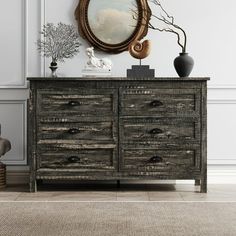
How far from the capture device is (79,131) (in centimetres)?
460

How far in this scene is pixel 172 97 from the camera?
15.0 ft

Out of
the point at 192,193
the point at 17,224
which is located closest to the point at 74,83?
the point at 192,193

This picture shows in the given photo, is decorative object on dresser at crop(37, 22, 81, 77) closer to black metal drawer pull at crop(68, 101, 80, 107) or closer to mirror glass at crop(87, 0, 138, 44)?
mirror glass at crop(87, 0, 138, 44)

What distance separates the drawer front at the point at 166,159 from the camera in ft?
15.0

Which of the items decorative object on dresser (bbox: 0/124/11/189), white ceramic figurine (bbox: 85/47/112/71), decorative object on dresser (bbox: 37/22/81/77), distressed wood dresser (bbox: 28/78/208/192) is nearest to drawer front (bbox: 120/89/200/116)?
distressed wood dresser (bbox: 28/78/208/192)

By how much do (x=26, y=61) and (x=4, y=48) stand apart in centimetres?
18

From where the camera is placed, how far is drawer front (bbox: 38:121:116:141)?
459cm

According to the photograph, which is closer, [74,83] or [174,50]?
[74,83]

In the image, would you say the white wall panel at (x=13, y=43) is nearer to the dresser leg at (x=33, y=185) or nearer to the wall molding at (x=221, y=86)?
the dresser leg at (x=33, y=185)

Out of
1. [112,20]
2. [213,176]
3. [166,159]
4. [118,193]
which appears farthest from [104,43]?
[213,176]

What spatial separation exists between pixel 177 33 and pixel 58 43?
83 centimetres

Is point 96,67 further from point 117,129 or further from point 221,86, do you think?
point 221,86

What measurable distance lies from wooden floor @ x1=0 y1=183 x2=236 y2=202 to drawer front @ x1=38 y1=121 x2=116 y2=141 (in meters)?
0.37

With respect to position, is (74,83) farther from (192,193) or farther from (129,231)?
(129,231)
